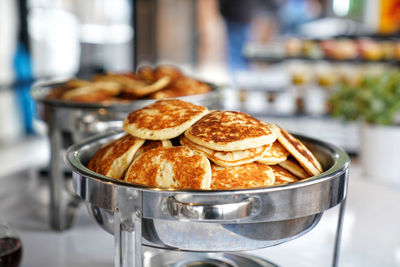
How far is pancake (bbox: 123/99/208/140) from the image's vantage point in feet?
3.14

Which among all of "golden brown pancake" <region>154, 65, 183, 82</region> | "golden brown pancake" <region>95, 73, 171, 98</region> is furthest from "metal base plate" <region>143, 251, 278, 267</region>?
"golden brown pancake" <region>154, 65, 183, 82</region>

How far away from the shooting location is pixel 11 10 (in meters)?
5.50

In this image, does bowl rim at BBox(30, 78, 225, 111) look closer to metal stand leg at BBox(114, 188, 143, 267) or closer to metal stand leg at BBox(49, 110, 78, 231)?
metal stand leg at BBox(49, 110, 78, 231)

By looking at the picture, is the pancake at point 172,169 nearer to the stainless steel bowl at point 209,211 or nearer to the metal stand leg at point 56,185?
the stainless steel bowl at point 209,211


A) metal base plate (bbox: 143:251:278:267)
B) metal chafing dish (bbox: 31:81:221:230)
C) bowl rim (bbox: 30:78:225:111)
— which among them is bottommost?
metal base plate (bbox: 143:251:278:267)

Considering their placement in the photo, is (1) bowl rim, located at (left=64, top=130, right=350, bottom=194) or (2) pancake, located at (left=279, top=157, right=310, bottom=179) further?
(2) pancake, located at (left=279, top=157, right=310, bottom=179)

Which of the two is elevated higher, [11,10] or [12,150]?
[11,10]

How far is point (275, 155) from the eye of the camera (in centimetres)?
97

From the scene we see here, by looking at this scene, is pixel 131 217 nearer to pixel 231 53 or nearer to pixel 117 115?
pixel 117 115

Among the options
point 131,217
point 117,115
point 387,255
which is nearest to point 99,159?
point 131,217

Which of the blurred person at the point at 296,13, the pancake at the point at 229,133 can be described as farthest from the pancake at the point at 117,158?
the blurred person at the point at 296,13

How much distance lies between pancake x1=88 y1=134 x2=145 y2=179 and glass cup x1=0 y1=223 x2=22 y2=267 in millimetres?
333

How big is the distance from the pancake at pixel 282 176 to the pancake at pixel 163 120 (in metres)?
0.18

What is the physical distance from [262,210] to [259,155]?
5.3 inches
